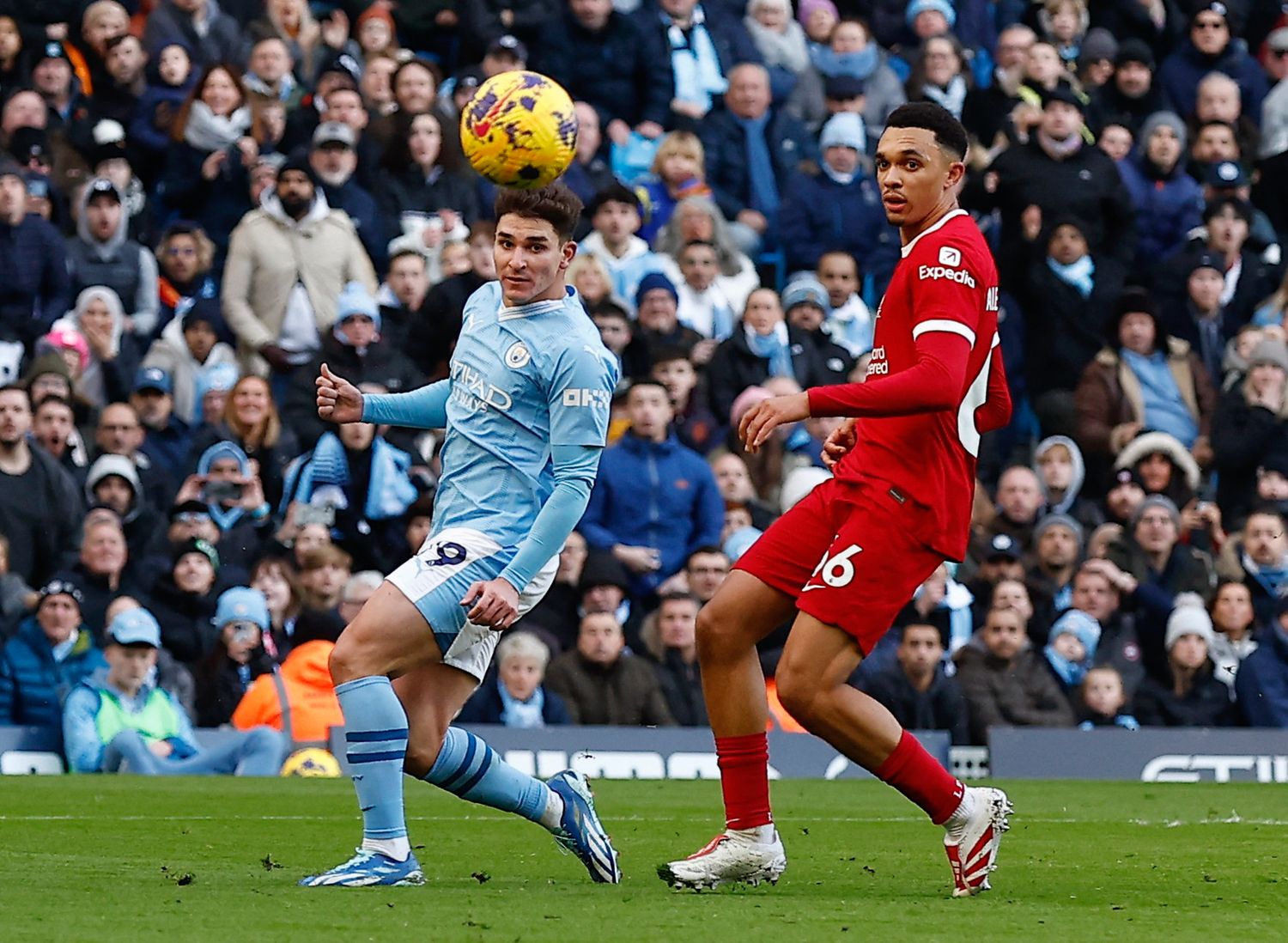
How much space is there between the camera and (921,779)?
755 centimetres

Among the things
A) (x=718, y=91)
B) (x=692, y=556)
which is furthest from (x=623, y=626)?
(x=718, y=91)

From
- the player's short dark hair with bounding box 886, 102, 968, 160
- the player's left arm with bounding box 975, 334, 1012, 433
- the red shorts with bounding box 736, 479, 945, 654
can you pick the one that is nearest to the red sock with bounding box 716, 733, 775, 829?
the red shorts with bounding box 736, 479, 945, 654

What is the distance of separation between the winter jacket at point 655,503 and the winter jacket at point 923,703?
1742mm

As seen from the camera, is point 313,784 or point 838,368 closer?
point 313,784

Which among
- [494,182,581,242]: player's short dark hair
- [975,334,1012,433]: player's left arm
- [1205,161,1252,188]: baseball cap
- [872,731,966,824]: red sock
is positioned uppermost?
[494,182,581,242]: player's short dark hair

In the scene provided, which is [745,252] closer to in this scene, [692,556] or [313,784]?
[692,556]

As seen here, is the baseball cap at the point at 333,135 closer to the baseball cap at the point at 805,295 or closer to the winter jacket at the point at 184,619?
the baseball cap at the point at 805,295

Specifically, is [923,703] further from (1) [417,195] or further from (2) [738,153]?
(2) [738,153]

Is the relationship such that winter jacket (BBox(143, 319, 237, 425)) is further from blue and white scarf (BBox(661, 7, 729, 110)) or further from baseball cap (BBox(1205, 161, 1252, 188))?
baseball cap (BBox(1205, 161, 1252, 188))

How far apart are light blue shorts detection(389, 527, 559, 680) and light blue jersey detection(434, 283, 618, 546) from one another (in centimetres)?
7

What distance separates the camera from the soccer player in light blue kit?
7.43 meters

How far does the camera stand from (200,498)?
623 inches

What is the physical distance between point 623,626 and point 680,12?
6.59 m

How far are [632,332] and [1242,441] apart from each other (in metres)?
4.71
